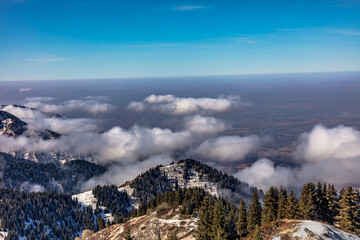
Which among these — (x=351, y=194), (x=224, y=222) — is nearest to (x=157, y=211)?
(x=224, y=222)

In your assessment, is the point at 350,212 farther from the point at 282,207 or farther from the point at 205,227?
the point at 205,227

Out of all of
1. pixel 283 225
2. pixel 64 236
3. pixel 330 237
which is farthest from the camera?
pixel 64 236

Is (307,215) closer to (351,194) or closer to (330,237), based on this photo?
(351,194)

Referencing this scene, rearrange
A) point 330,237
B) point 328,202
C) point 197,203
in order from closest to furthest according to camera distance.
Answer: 1. point 330,237
2. point 328,202
3. point 197,203

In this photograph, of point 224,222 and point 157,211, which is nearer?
point 224,222

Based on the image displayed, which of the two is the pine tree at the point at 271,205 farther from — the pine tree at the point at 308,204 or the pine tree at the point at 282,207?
the pine tree at the point at 308,204

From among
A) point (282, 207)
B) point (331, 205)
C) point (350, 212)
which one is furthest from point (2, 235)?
point (350, 212)

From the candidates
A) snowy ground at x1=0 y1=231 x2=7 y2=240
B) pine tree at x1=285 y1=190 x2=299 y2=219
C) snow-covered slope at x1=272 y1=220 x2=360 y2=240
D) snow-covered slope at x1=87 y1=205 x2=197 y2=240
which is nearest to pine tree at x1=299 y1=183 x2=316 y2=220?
pine tree at x1=285 y1=190 x2=299 y2=219
